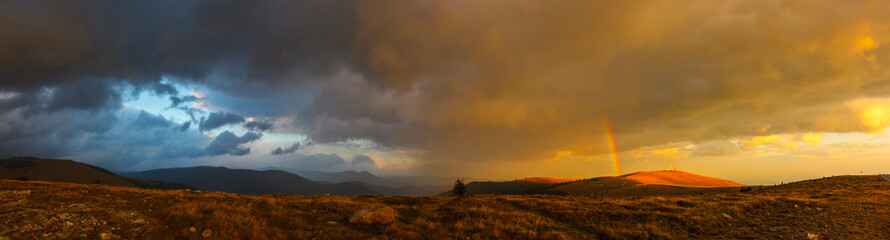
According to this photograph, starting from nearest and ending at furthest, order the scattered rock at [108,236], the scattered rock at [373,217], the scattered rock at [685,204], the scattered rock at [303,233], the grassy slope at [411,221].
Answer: the scattered rock at [108,236] < the grassy slope at [411,221] < the scattered rock at [303,233] < the scattered rock at [373,217] < the scattered rock at [685,204]

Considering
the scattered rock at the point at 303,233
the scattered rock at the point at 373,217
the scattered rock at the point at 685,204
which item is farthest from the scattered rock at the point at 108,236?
the scattered rock at the point at 685,204

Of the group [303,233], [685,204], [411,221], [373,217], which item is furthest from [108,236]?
[685,204]

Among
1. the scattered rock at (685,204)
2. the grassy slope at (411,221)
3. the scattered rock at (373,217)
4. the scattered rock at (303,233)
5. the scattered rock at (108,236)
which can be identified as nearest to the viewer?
the scattered rock at (108,236)

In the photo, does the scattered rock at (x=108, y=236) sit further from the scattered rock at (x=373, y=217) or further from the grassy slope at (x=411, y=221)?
the scattered rock at (x=373, y=217)

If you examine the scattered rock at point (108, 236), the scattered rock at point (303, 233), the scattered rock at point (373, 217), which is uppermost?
A: the scattered rock at point (108, 236)

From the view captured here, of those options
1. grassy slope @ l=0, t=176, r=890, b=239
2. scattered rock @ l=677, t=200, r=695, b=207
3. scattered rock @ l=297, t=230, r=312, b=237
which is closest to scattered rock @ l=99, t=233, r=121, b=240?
grassy slope @ l=0, t=176, r=890, b=239

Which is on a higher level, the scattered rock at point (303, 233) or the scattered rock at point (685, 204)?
the scattered rock at point (685, 204)

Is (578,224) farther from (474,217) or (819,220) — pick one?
(819,220)

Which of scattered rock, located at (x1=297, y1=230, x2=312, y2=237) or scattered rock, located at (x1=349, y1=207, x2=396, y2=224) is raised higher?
scattered rock, located at (x1=349, y1=207, x2=396, y2=224)

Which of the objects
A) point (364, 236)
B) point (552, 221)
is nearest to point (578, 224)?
point (552, 221)

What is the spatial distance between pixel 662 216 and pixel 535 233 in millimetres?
11723

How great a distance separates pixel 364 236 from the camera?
60.0 feet

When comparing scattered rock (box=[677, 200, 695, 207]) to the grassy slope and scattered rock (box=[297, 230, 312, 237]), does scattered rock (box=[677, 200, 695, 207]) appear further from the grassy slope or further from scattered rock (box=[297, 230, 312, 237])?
scattered rock (box=[297, 230, 312, 237])

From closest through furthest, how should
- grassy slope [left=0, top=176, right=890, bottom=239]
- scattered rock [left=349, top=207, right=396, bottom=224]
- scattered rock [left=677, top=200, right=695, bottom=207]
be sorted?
grassy slope [left=0, top=176, right=890, bottom=239] < scattered rock [left=349, top=207, right=396, bottom=224] < scattered rock [left=677, top=200, right=695, bottom=207]
